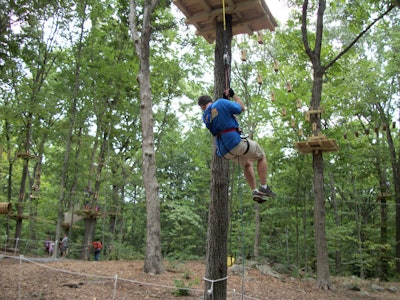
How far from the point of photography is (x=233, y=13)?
4.45m

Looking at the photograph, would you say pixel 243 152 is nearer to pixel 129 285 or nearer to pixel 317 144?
pixel 129 285

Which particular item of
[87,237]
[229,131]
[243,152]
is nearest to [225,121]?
[229,131]

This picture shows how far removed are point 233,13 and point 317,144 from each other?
5.65 meters

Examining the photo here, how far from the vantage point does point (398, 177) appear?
15227mm

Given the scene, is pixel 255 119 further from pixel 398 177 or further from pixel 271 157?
pixel 398 177

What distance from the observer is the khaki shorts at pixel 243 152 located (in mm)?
3496

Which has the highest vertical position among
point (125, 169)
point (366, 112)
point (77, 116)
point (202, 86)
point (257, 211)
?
point (202, 86)

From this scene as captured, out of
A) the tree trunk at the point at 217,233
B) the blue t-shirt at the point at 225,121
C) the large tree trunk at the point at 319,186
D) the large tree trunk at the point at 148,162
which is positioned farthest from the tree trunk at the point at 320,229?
the blue t-shirt at the point at 225,121

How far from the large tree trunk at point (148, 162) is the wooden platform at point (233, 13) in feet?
15.6

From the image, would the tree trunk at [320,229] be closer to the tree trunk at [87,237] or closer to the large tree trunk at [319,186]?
the large tree trunk at [319,186]

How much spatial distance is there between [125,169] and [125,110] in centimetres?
282

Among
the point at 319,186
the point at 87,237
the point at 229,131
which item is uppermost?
the point at 319,186

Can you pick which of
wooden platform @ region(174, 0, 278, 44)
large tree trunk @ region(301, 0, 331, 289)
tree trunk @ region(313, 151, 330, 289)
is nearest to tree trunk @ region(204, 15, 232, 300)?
→ wooden platform @ region(174, 0, 278, 44)

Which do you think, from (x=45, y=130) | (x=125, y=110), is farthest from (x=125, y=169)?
(x=45, y=130)
